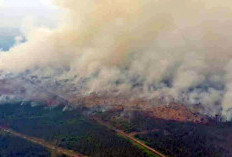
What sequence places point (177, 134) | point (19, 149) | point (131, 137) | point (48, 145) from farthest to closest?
point (177, 134) → point (131, 137) → point (48, 145) → point (19, 149)

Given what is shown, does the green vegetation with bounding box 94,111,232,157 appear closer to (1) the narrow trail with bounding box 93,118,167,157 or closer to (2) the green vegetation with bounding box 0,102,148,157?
(1) the narrow trail with bounding box 93,118,167,157

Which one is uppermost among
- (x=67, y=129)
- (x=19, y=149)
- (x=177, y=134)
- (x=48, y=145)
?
(x=67, y=129)

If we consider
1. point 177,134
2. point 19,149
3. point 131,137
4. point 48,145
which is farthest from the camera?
point 177,134

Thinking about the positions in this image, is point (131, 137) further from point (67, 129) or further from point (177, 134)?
point (67, 129)

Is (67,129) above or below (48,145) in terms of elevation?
above

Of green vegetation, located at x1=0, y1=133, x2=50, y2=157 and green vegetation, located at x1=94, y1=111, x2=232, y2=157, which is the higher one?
green vegetation, located at x1=94, y1=111, x2=232, y2=157

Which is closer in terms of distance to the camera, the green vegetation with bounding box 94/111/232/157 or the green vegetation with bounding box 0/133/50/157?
the green vegetation with bounding box 0/133/50/157

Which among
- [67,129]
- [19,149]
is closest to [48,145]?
[19,149]

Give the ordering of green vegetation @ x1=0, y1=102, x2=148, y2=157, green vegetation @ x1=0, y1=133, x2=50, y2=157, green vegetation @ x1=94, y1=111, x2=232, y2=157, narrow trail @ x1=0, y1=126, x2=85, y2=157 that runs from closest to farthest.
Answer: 1. green vegetation @ x1=0, y1=133, x2=50, y2=157
2. narrow trail @ x1=0, y1=126, x2=85, y2=157
3. green vegetation @ x1=0, y1=102, x2=148, y2=157
4. green vegetation @ x1=94, y1=111, x2=232, y2=157

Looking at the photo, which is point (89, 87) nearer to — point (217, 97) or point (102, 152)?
point (217, 97)

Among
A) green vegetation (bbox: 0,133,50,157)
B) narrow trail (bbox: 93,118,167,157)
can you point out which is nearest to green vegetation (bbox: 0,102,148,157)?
narrow trail (bbox: 93,118,167,157)

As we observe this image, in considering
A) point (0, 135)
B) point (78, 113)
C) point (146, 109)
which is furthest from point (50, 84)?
point (0, 135)
